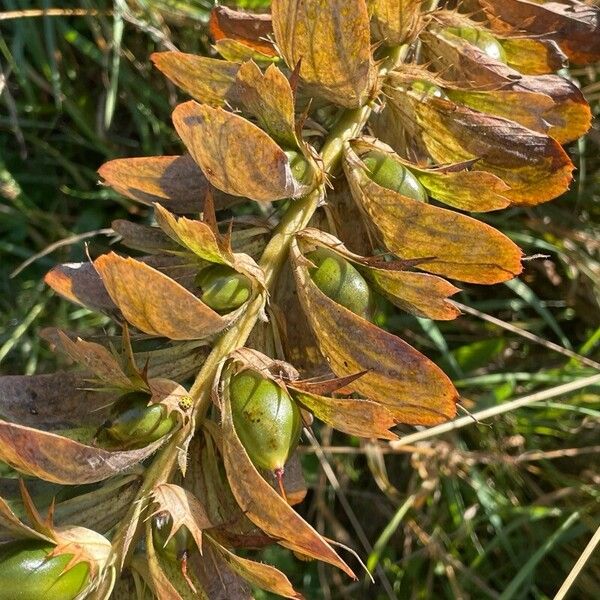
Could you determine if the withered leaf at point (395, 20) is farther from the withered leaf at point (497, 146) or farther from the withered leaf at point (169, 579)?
the withered leaf at point (169, 579)

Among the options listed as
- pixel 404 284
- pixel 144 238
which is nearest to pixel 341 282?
pixel 404 284

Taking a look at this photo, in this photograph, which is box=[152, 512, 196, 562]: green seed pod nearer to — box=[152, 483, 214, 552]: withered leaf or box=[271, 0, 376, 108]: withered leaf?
box=[152, 483, 214, 552]: withered leaf

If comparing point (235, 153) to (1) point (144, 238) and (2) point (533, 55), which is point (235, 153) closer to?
(1) point (144, 238)

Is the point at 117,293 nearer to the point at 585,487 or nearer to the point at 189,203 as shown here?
the point at 189,203

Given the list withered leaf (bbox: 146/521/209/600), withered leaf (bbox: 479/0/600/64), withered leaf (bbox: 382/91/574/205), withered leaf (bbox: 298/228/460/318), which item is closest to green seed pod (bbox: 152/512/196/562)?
withered leaf (bbox: 146/521/209/600)

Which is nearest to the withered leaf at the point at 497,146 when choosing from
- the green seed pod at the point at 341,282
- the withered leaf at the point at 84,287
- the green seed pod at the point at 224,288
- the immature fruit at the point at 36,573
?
the green seed pod at the point at 341,282

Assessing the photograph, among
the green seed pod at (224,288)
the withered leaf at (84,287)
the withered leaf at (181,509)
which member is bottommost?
the withered leaf at (181,509)
